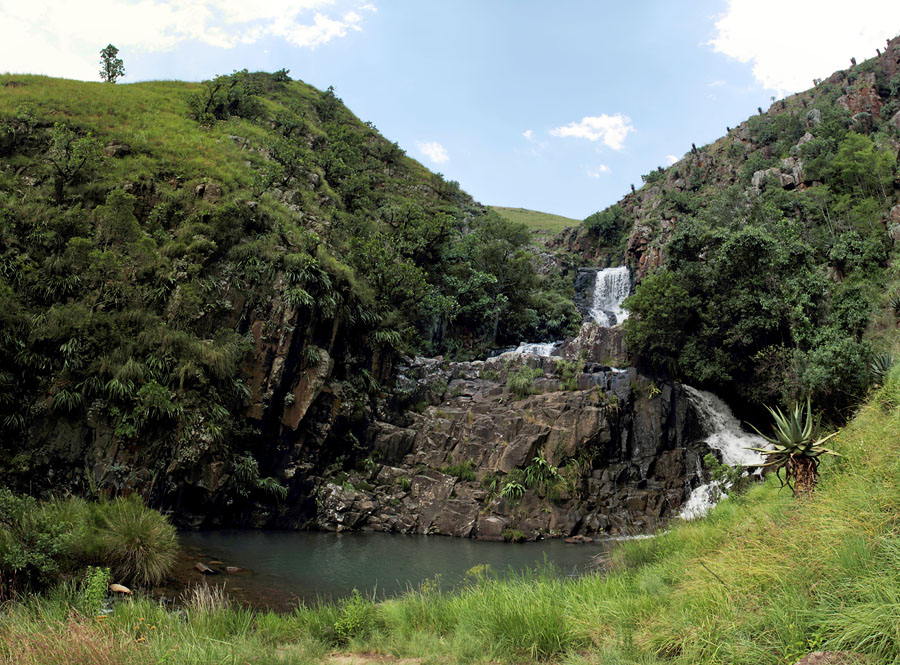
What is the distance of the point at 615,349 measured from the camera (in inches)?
1110

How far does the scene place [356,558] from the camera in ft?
A: 48.9

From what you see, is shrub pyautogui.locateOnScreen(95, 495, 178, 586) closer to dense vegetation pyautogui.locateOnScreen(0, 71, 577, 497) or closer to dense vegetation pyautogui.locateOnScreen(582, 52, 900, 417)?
dense vegetation pyautogui.locateOnScreen(0, 71, 577, 497)

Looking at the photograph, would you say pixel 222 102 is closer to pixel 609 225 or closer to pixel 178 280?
pixel 178 280

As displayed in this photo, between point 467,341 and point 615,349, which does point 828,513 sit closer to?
point 615,349

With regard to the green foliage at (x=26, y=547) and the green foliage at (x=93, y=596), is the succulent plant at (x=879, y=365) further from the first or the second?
the green foliage at (x=26, y=547)

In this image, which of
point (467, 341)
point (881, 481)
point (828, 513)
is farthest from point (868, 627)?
point (467, 341)

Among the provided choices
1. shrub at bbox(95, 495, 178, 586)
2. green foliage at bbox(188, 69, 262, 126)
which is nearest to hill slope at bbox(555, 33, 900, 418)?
shrub at bbox(95, 495, 178, 586)

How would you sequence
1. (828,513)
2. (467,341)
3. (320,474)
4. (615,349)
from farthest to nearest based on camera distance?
1. (467,341)
2. (615,349)
3. (320,474)
4. (828,513)

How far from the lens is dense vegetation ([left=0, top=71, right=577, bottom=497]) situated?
636 inches

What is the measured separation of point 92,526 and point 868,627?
12722mm

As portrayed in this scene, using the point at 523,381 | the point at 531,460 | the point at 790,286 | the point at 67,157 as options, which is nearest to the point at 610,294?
the point at 790,286

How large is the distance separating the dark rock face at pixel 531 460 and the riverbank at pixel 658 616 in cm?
1220

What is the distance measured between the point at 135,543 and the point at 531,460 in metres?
14.9

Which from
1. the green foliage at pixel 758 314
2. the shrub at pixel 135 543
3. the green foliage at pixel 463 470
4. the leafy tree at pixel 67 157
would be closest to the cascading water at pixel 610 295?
the green foliage at pixel 758 314
